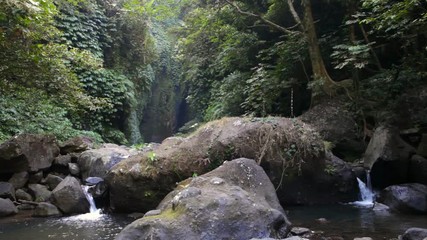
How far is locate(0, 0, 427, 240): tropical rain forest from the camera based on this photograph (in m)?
5.96

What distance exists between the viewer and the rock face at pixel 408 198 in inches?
308

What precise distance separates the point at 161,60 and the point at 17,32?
22.2m

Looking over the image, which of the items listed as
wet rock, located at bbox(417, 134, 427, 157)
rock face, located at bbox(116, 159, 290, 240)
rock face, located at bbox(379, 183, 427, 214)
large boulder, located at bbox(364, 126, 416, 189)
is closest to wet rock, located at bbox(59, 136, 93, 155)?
rock face, located at bbox(116, 159, 290, 240)

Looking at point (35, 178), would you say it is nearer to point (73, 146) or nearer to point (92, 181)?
→ point (92, 181)

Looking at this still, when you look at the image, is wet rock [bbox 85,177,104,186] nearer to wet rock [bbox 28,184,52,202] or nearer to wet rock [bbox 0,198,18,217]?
wet rock [bbox 28,184,52,202]

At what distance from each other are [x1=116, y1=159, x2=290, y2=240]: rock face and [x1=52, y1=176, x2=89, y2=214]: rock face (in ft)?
13.4

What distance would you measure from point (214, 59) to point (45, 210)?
485 inches

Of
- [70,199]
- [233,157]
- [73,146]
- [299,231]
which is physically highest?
[73,146]

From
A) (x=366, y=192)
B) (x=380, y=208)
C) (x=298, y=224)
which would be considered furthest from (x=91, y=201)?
(x=366, y=192)

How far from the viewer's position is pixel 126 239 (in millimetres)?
4969

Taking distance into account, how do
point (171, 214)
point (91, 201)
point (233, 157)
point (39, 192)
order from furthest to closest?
point (39, 192)
point (91, 201)
point (233, 157)
point (171, 214)

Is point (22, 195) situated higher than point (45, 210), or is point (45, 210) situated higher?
point (22, 195)

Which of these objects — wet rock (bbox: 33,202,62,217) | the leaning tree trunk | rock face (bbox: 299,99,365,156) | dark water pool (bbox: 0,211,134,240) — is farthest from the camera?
the leaning tree trunk

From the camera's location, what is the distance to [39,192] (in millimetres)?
9875
